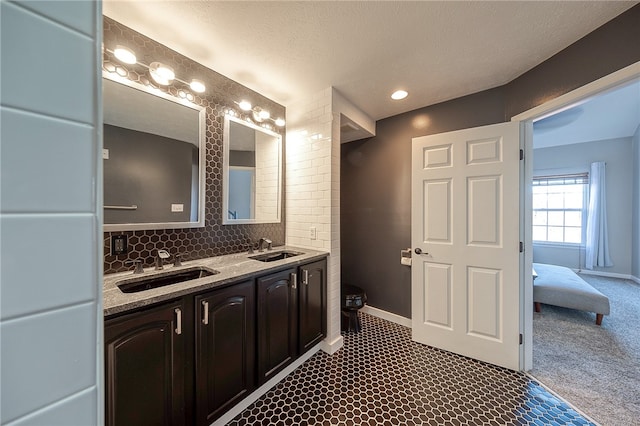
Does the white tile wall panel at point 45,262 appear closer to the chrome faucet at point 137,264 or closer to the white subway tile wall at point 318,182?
the chrome faucet at point 137,264

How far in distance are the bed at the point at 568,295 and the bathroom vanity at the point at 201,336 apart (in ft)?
9.76

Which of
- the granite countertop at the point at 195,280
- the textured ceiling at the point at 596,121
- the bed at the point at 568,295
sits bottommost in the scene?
the bed at the point at 568,295

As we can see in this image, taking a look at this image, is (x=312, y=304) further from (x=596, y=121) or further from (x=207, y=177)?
(x=596, y=121)

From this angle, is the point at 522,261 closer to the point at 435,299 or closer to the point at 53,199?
the point at 435,299

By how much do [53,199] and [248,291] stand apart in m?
1.42

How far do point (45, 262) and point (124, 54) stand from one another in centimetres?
181

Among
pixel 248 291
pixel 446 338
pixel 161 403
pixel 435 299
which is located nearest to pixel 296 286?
pixel 248 291

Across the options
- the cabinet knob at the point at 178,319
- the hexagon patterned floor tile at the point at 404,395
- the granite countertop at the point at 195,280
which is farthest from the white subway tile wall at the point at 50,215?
the hexagon patterned floor tile at the point at 404,395

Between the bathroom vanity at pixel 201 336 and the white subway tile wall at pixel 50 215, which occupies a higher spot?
the white subway tile wall at pixel 50 215

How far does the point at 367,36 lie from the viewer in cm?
161

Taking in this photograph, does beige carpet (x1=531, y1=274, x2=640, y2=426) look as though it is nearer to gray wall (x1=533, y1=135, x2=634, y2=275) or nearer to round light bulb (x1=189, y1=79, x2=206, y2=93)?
gray wall (x1=533, y1=135, x2=634, y2=275)

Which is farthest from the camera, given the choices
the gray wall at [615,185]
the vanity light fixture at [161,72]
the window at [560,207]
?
the window at [560,207]

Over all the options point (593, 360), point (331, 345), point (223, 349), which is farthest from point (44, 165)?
point (593, 360)

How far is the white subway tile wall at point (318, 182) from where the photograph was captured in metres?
2.29
